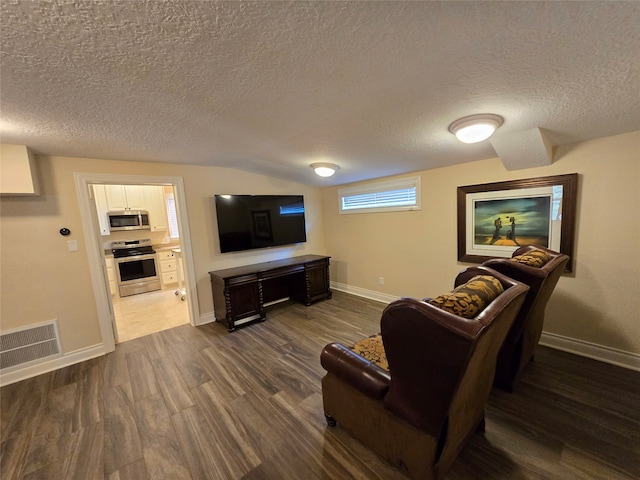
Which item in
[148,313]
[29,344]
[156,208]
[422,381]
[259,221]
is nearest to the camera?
[422,381]

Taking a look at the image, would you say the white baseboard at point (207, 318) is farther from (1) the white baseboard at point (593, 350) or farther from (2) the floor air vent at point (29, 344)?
(1) the white baseboard at point (593, 350)

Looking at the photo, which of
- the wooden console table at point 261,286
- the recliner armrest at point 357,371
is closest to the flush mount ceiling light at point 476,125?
the recliner armrest at point 357,371

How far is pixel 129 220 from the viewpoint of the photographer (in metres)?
4.95

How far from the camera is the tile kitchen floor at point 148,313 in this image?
342cm

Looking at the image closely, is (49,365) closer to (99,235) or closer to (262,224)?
(99,235)

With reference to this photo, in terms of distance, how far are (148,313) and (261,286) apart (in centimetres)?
203

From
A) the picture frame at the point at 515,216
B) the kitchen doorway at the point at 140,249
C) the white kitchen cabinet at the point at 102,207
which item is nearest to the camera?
the picture frame at the point at 515,216

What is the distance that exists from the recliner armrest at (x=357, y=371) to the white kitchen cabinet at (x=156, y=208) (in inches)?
210

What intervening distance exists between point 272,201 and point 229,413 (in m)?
2.84

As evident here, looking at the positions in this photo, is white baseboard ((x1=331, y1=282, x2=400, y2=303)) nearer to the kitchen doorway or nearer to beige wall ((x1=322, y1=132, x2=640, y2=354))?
beige wall ((x1=322, y1=132, x2=640, y2=354))

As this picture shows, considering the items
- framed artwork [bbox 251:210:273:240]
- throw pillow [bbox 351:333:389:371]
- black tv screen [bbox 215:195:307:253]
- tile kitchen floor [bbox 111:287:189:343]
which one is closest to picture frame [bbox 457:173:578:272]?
throw pillow [bbox 351:333:389:371]

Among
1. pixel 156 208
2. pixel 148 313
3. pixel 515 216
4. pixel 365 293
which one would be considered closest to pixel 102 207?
pixel 156 208

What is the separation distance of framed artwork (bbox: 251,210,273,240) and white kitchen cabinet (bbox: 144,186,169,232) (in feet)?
9.70

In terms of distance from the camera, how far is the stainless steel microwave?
4766mm
